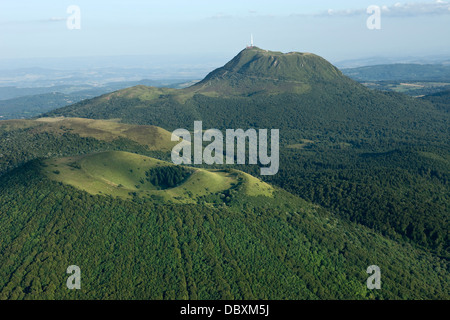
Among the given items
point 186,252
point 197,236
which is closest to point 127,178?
point 197,236

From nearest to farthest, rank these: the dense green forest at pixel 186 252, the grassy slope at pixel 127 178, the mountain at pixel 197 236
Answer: the dense green forest at pixel 186 252 < the mountain at pixel 197 236 < the grassy slope at pixel 127 178

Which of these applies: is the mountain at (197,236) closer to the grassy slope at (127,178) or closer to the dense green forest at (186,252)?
the dense green forest at (186,252)

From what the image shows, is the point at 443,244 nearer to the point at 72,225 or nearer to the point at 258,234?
the point at 258,234

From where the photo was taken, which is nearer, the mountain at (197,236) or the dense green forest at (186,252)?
the dense green forest at (186,252)

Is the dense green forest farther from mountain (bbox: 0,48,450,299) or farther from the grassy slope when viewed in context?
the grassy slope

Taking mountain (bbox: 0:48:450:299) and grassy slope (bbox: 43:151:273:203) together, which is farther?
grassy slope (bbox: 43:151:273:203)

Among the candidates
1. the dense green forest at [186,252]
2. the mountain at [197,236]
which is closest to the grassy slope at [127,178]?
the mountain at [197,236]

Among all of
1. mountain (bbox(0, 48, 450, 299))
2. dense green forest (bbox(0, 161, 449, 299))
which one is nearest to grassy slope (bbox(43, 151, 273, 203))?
mountain (bbox(0, 48, 450, 299))
